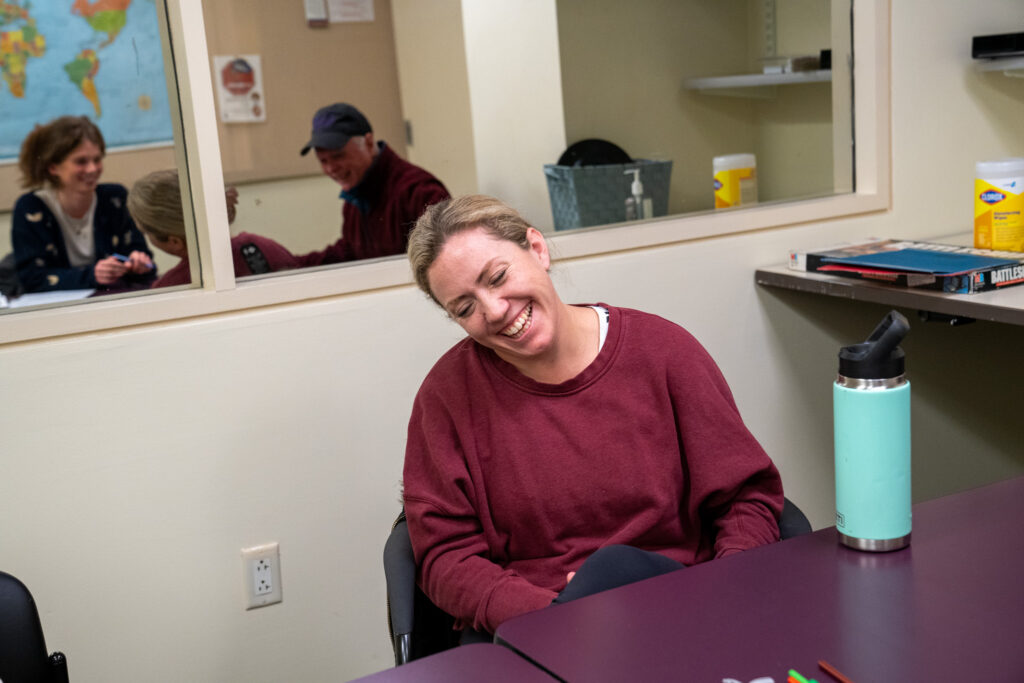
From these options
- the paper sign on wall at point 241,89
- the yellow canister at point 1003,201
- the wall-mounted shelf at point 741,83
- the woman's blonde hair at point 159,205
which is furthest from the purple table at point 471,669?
the paper sign on wall at point 241,89

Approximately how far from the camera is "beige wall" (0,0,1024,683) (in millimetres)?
1719

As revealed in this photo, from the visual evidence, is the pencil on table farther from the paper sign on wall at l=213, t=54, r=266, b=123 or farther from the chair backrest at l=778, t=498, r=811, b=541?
the paper sign on wall at l=213, t=54, r=266, b=123

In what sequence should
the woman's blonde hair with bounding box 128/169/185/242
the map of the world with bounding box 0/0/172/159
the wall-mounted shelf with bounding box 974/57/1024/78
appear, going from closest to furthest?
the woman's blonde hair with bounding box 128/169/185/242 → the wall-mounted shelf with bounding box 974/57/1024/78 → the map of the world with bounding box 0/0/172/159

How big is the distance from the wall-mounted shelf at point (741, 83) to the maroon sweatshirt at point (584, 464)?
1.54 m

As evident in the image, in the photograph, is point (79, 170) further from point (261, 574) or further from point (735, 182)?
point (735, 182)

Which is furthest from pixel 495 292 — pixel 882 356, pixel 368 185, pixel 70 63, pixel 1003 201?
pixel 70 63

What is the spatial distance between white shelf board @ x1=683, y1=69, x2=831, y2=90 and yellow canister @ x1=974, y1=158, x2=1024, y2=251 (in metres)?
0.63

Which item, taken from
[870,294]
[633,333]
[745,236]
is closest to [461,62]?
[745,236]

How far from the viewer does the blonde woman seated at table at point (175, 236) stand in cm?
185

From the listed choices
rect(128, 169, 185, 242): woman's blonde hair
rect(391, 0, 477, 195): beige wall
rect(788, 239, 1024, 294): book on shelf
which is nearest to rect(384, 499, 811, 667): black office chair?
rect(788, 239, 1024, 294): book on shelf

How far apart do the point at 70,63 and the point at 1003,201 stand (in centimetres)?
298

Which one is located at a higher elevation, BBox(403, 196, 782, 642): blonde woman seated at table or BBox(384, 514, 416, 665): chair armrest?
BBox(403, 196, 782, 642): blonde woman seated at table

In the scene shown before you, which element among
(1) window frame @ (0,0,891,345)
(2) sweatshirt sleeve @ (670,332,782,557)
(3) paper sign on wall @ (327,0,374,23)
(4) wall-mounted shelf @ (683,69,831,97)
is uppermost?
(3) paper sign on wall @ (327,0,374,23)

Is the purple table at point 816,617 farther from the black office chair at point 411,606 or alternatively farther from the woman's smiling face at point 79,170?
the woman's smiling face at point 79,170
